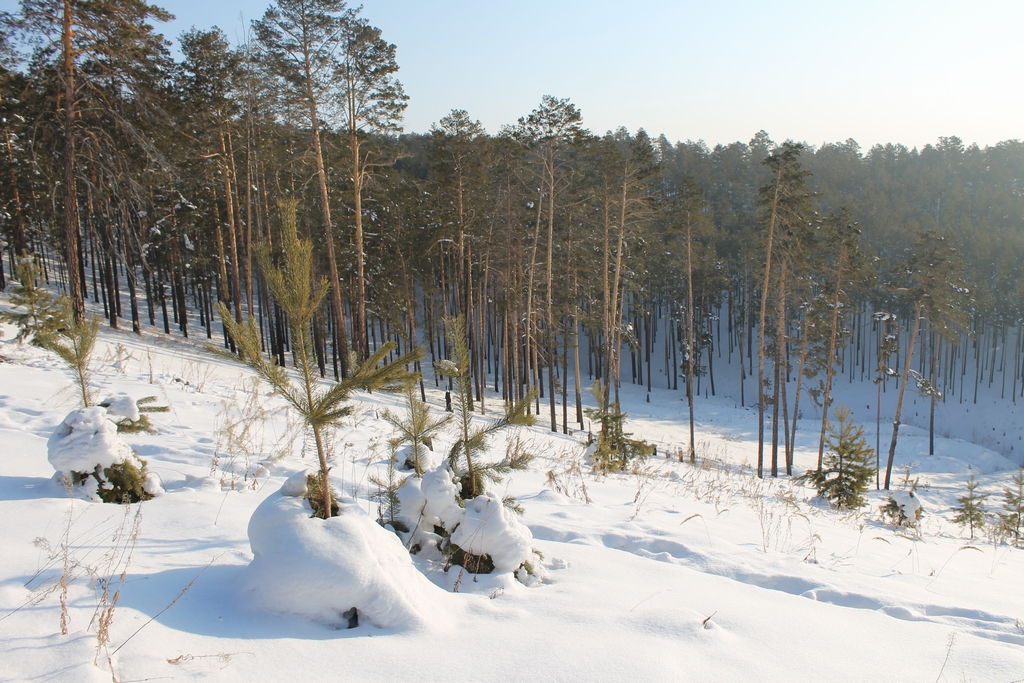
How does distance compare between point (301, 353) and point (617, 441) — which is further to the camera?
point (617, 441)

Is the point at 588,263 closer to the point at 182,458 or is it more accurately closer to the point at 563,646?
the point at 182,458

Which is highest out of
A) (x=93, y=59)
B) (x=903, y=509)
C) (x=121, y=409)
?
(x=93, y=59)

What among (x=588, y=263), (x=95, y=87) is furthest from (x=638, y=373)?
(x=95, y=87)

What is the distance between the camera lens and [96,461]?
4.19m

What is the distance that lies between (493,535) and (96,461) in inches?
121

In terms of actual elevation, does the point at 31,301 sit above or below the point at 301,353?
above

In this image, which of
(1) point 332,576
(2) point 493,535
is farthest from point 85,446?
(2) point 493,535

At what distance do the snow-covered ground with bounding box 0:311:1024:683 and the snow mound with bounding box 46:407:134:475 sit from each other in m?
0.26

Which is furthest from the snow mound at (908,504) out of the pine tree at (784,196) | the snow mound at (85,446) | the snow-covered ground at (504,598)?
the snow mound at (85,446)

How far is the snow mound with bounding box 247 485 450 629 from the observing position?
295 centimetres

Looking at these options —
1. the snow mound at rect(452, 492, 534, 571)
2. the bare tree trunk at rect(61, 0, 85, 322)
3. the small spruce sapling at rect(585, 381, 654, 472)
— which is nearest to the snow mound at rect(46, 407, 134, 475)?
the snow mound at rect(452, 492, 534, 571)

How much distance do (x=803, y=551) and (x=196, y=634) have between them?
5.21 metres

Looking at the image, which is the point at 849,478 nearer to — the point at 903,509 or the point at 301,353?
the point at 903,509

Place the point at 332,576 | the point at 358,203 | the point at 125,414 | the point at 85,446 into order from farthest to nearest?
the point at 358,203 → the point at 125,414 → the point at 85,446 → the point at 332,576
